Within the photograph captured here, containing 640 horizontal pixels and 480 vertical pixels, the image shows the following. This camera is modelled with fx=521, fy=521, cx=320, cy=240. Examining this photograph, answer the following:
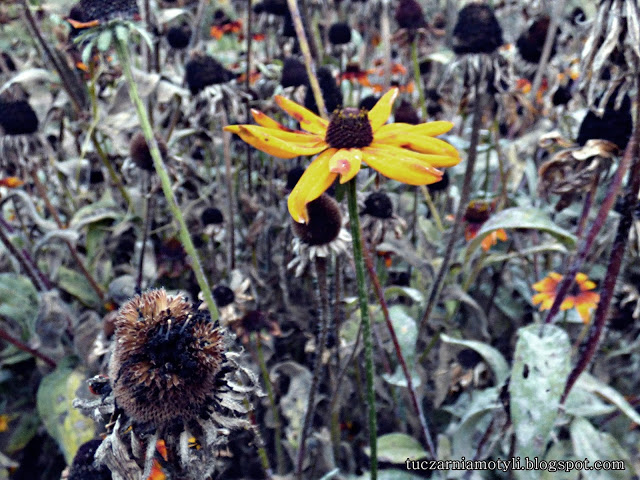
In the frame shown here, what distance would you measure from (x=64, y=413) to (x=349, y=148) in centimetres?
126

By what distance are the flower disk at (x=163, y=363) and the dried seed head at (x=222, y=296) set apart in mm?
774

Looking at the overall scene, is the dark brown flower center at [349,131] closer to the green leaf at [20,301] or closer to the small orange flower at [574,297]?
the small orange flower at [574,297]

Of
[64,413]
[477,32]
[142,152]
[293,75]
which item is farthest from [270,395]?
[477,32]

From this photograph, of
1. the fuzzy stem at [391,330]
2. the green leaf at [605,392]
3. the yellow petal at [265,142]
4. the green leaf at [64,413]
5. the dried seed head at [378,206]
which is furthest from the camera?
the dried seed head at [378,206]

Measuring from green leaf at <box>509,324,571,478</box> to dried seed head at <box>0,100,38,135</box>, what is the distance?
1.87 metres

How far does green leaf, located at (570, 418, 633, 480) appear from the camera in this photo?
1406 mm

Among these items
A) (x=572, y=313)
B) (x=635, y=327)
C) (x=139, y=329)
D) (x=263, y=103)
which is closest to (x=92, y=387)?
(x=139, y=329)

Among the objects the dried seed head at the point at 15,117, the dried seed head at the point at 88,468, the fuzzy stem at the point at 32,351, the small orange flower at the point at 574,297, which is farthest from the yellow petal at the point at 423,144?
the dried seed head at the point at 15,117

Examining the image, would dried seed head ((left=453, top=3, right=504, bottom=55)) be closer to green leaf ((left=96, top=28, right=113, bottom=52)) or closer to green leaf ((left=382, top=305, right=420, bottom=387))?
green leaf ((left=382, top=305, right=420, bottom=387))

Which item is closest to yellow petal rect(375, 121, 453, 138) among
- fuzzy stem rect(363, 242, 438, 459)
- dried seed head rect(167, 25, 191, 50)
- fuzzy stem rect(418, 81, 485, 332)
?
fuzzy stem rect(363, 242, 438, 459)

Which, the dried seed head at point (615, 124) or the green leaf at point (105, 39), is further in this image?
the dried seed head at point (615, 124)

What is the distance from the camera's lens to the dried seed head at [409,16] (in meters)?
2.34

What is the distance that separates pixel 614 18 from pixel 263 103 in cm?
133

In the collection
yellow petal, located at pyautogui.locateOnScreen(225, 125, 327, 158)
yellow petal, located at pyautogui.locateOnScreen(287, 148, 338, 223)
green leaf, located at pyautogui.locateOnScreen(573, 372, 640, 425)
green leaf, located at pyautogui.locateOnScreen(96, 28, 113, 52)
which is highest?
green leaf, located at pyautogui.locateOnScreen(96, 28, 113, 52)
